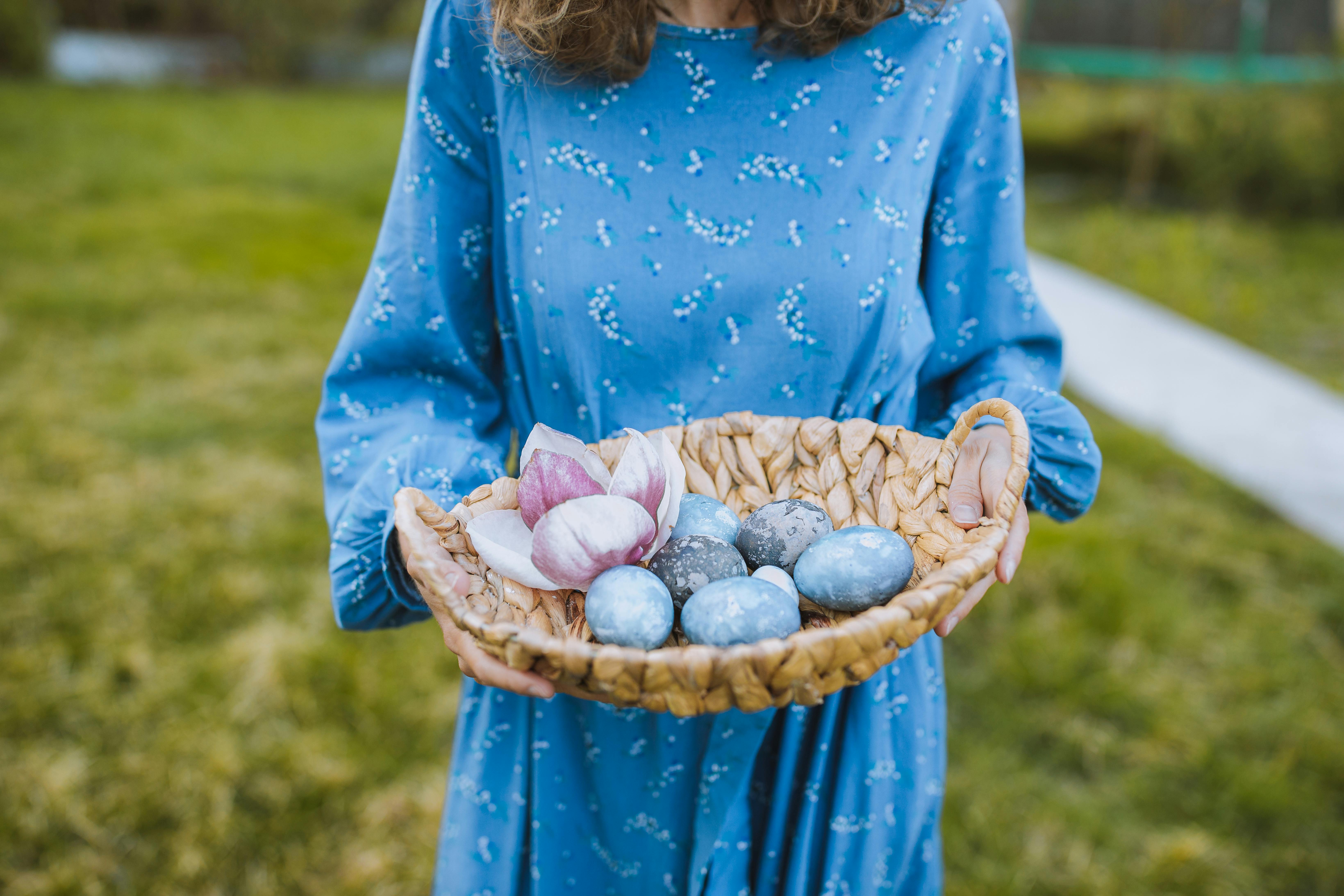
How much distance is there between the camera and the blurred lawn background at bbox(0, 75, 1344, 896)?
2.11 metres

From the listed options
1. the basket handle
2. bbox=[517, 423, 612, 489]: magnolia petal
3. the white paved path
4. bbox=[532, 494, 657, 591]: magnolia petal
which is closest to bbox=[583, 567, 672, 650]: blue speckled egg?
bbox=[532, 494, 657, 591]: magnolia petal

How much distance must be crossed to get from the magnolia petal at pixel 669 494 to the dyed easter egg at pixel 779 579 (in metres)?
0.12

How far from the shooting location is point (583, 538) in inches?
36.9

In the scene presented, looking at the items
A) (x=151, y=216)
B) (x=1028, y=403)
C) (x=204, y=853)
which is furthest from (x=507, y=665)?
(x=151, y=216)

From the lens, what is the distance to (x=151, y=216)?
22.7 feet

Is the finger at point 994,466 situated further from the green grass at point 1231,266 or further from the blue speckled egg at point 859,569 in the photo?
the green grass at point 1231,266

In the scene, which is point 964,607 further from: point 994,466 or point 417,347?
point 417,347

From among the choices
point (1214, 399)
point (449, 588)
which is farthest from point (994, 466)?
point (1214, 399)

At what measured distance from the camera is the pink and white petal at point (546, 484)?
981mm

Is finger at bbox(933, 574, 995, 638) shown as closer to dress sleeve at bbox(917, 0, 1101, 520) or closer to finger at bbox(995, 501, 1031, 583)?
finger at bbox(995, 501, 1031, 583)

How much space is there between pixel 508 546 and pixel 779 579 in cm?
30

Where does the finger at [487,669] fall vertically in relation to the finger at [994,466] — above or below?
below

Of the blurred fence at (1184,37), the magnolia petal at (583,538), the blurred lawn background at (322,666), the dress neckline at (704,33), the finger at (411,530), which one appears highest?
the dress neckline at (704,33)

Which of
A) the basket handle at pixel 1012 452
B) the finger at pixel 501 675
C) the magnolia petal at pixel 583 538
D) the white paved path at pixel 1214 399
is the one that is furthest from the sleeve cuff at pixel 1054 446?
the white paved path at pixel 1214 399
